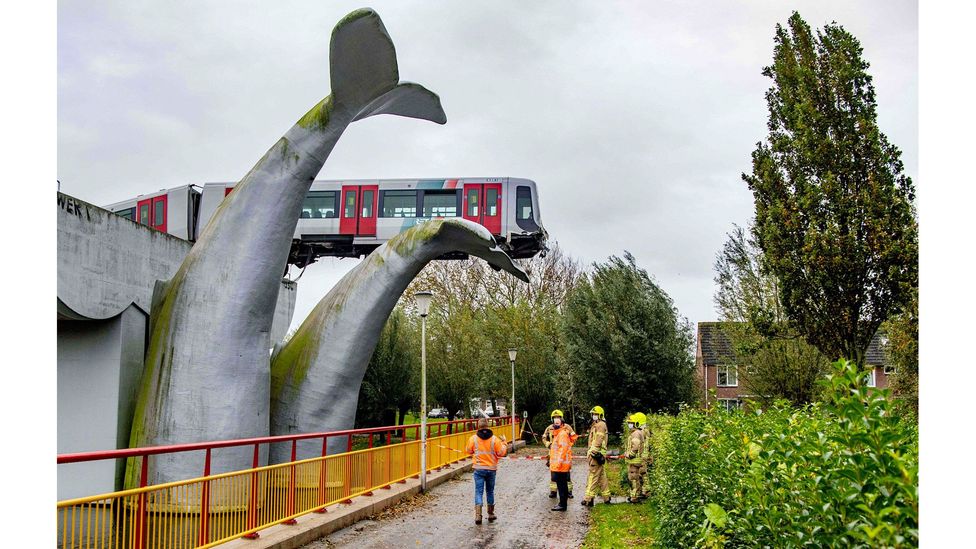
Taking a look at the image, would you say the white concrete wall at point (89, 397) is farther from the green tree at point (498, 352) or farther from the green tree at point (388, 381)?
the green tree at point (498, 352)

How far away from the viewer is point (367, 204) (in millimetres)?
30297

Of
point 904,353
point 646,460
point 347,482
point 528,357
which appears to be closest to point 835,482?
point 347,482

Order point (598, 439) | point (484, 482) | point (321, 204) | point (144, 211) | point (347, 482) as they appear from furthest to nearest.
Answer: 1. point (321, 204)
2. point (144, 211)
3. point (598, 439)
4. point (347, 482)
5. point (484, 482)

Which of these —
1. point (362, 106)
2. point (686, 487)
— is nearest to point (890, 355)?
point (362, 106)

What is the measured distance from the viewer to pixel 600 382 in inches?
1248

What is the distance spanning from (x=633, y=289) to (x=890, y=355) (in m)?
9.62

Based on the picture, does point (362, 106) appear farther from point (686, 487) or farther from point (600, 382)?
point (600, 382)

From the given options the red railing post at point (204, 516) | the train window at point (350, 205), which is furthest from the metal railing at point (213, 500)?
the train window at point (350, 205)

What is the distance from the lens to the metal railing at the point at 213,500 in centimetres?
655

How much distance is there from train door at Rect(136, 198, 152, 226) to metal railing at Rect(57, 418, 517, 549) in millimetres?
18134

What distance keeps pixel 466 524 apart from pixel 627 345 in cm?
1981

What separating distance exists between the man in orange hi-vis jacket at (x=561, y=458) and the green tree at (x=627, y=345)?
55.0 feet

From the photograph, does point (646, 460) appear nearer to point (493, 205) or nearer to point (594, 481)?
point (594, 481)
